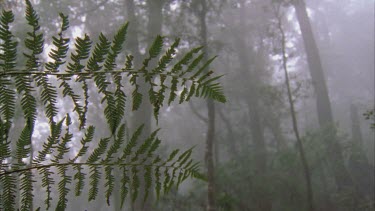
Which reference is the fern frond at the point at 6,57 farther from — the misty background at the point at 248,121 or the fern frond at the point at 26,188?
the misty background at the point at 248,121

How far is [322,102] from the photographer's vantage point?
53.6 feet

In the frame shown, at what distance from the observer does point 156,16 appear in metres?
14.0

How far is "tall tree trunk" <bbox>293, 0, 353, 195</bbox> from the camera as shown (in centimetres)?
1336

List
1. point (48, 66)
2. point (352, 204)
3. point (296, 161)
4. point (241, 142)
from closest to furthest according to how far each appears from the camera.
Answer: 1. point (48, 66)
2. point (352, 204)
3. point (296, 161)
4. point (241, 142)

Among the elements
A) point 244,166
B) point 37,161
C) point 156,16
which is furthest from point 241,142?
point 37,161

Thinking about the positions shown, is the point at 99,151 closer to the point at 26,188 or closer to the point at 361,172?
the point at 26,188

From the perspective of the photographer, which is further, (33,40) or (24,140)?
(24,140)

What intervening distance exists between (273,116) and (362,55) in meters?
25.4

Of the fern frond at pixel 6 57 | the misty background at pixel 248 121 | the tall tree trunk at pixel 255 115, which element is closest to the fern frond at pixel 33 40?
the fern frond at pixel 6 57

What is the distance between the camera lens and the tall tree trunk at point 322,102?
1336 centimetres

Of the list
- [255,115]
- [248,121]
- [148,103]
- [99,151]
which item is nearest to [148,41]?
[148,103]

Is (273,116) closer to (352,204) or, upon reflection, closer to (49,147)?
(352,204)

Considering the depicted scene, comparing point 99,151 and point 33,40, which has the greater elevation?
point 33,40

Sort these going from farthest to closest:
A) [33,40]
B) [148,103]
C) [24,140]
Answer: [148,103] → [24,140] → [33,40]
